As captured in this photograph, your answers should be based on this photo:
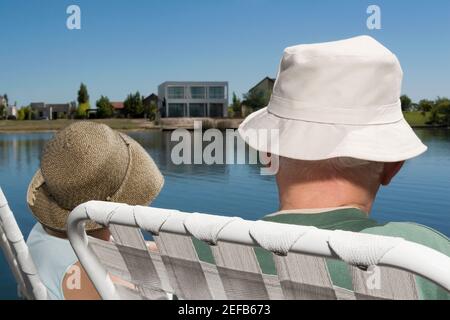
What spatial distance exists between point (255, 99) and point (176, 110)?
965 cm

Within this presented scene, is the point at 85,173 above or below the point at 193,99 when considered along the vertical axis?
below

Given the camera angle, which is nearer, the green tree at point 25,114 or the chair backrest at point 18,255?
the chair backrest at point 18,255

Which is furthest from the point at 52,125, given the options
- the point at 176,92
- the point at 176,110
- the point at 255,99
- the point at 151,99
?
the point at 255,99

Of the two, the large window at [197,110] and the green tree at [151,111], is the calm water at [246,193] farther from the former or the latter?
the green tree at [151,111]

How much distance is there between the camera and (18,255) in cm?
165

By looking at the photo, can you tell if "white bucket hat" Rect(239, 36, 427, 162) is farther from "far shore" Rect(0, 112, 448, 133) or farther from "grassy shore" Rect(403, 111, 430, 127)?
"grassy shore" Rect(403, 111, 430, 127)

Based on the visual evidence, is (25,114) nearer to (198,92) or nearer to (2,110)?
(2,110)

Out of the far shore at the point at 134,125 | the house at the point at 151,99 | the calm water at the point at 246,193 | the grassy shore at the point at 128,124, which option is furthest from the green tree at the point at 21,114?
the calm water at the point at 246,193

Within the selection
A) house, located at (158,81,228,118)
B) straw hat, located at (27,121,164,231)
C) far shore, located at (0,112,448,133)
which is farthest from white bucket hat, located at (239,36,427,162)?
house, located at (158,81,228,118)

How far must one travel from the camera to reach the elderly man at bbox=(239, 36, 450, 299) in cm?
109

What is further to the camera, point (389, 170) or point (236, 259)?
point (389, 170)

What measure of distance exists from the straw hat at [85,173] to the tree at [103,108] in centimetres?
7517

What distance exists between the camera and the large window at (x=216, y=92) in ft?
234
